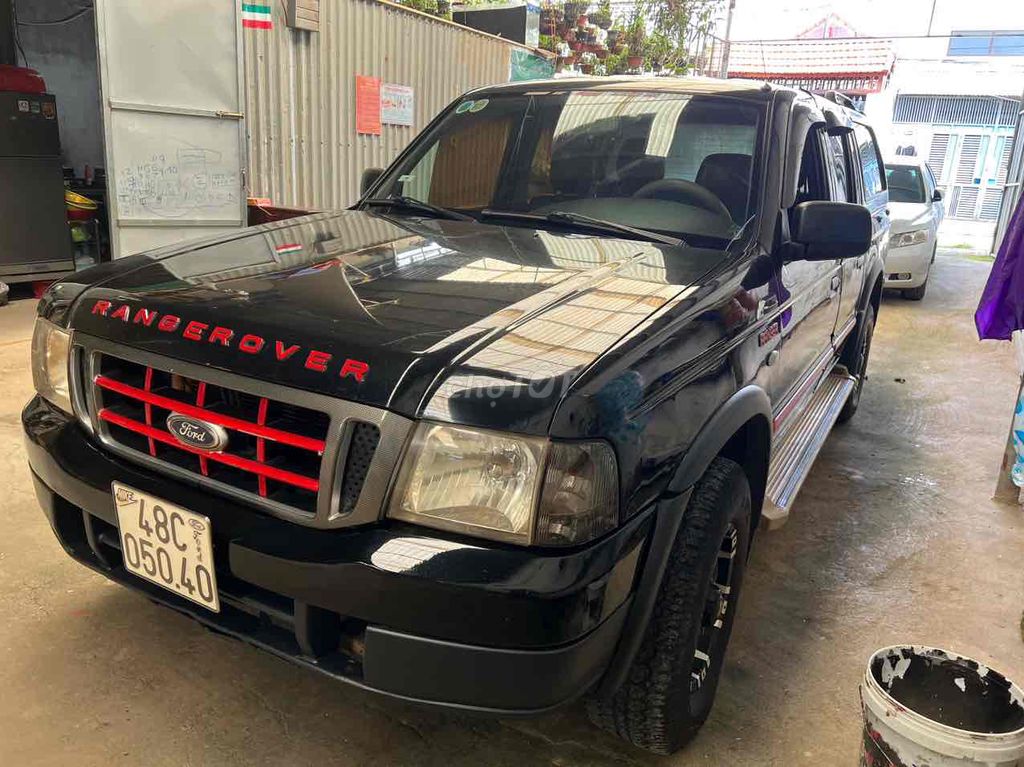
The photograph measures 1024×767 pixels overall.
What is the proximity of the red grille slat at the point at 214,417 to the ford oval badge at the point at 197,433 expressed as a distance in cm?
1

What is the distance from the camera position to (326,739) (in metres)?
2.01

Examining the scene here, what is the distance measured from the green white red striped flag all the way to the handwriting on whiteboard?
1169 mm

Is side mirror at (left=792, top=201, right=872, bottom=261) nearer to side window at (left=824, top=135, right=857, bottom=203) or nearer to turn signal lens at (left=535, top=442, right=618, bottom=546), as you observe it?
side window at (left=824, top=135, right=857, bottom=203)

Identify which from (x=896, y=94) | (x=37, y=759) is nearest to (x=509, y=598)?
(x=37, y=759)

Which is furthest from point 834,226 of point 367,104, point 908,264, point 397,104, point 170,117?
point 908,264

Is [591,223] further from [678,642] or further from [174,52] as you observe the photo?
[174,52]

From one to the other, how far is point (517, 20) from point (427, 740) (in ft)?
33.6

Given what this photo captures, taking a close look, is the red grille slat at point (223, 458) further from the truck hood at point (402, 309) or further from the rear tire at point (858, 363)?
the rear tire at point (858, 363)

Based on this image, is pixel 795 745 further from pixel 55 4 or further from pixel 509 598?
pixel 55 4

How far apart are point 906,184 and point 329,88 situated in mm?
6699

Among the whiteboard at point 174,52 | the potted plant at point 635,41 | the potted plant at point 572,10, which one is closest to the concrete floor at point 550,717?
the whiteboard at point 174,52

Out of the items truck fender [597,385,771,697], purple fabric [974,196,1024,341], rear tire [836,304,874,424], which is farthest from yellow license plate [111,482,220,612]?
rear tire [836,304,874,424]

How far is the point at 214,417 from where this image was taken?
1.62 meters

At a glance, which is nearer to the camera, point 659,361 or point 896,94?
point 659,361
